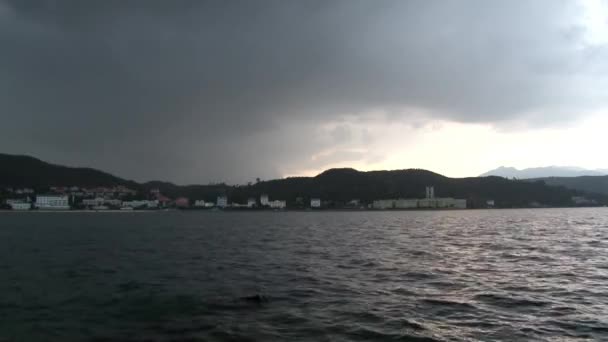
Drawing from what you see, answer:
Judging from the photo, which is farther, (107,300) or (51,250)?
(51,250)

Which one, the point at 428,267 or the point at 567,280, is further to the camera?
the point at 428,267

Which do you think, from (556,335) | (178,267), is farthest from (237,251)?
(556,335)

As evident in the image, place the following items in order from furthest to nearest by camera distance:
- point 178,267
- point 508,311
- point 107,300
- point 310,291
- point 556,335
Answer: point 178,267 → point 310,291 → point 107,300 → point 508,311 → point 556,335

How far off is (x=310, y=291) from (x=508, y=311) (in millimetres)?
9202

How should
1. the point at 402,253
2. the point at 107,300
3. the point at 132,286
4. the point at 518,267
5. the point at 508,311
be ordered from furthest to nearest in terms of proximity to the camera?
the point at 402,253 → the point at 518,267 → the point at 132,286 → the point at 107,300 → the point at 508,311

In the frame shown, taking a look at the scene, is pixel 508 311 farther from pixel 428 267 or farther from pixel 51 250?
pixel 51 250

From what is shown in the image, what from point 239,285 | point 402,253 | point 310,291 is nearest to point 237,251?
point 402,253

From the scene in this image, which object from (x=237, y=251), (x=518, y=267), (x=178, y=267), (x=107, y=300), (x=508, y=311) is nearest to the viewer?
(x=508, y=311)

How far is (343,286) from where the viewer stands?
79.5ft

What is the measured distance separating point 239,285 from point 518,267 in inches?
744

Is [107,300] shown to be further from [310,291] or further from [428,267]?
[428,267]

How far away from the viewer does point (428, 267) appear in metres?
31.4

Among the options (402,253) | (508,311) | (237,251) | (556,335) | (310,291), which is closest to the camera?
(556,335)

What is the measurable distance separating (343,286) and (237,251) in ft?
74.6
